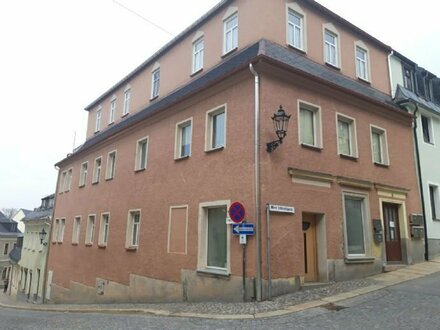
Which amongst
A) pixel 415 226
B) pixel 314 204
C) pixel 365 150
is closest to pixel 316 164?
pixel 314 204

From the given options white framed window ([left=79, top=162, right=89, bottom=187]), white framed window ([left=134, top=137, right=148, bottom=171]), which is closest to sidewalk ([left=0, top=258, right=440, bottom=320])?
white framed window ([left=134, top=137, right=148, bottom=171])

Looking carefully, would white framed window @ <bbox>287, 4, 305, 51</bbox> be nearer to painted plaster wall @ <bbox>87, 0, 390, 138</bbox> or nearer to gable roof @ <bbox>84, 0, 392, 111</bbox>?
painted plaster wall @ <bbox>87, 0, 390, 138</bbox>

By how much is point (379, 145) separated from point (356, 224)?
3.74 m

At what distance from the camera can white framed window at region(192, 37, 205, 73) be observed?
15.3m

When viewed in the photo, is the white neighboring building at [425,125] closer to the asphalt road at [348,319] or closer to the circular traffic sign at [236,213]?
the asphalt road at [348,319]

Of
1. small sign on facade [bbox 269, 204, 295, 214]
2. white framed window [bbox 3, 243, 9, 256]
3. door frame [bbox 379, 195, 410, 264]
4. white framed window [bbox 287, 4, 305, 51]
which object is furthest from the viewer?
white framed window [bbox 3, 243, 9, 256]

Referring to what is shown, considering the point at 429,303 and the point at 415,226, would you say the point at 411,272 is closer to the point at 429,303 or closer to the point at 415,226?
the point at 415,226

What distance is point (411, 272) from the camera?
12656 millimetres

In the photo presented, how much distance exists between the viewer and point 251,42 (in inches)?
498

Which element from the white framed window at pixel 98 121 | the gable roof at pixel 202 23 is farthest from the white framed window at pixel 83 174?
the gable roof at pixel 202 23

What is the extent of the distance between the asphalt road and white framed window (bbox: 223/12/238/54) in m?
9.16

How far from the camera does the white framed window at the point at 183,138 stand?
13719mm

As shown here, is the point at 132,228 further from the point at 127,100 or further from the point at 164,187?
the point at 127,100

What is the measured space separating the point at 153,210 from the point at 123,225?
2801mm
